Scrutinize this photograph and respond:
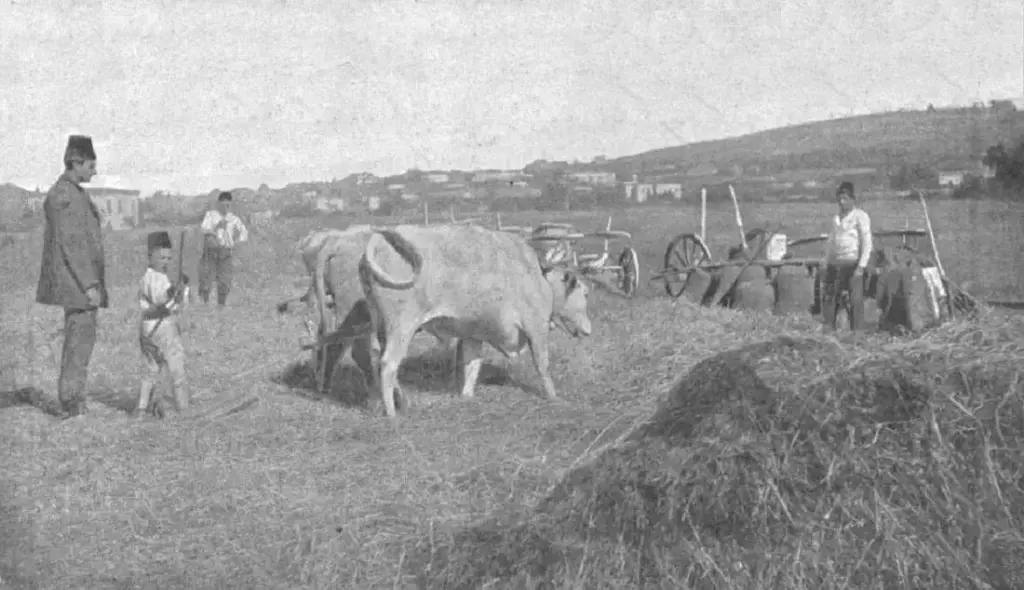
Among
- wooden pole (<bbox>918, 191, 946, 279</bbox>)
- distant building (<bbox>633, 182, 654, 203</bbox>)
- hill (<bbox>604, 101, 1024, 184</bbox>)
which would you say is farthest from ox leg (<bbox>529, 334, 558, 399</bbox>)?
distant building (<bbox>633, 182, 654, 203</bbox>)

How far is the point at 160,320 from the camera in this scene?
8.55 metres

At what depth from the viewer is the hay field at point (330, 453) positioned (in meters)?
4.92

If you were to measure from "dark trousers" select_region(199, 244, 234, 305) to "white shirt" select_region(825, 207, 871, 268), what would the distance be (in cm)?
655

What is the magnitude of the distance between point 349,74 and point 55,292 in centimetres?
317

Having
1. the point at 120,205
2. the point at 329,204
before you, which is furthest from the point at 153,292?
the point at 329,204

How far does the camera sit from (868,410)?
4379 millimetres

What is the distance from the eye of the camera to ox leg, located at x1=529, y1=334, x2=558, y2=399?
30.8 ft

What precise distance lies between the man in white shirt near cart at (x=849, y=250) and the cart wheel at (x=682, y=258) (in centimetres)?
335

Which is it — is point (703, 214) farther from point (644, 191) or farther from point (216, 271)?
point (216, 271)

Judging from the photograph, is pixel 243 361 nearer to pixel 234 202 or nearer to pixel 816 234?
pixel 234 202

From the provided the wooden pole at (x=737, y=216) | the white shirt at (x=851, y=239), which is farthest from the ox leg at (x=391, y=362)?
the wooden pole at (x=737, y=216)

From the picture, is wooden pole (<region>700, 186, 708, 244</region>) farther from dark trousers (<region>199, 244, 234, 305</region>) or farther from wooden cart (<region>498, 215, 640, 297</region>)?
dark trousers (<region>199, 244, 234, 305</region>)

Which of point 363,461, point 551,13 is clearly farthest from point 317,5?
point 363,461

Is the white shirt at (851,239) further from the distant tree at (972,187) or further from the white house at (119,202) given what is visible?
the white house at (119,202)
